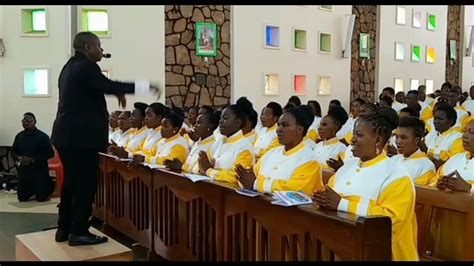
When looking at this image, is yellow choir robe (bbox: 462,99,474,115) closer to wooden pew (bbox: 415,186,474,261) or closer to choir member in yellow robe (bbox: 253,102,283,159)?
Result: choir member in yellow robe (bbox: 253,102,283,159)

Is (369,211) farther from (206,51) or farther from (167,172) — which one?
(206,51)

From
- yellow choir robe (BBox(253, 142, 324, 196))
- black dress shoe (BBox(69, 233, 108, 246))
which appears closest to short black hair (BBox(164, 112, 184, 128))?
black dress shoe (BBox(69, 233, 108, 246))

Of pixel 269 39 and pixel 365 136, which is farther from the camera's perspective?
pixel 269 39

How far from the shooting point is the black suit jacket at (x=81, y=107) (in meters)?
2.97

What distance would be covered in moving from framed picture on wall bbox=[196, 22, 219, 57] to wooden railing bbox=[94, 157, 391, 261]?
3.84 metres

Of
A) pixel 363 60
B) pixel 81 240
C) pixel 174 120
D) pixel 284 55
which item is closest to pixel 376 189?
pixel 81 240

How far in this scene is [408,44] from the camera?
12.3 m

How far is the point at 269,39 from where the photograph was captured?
9.37 metres

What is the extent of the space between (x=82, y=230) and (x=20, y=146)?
167 inches

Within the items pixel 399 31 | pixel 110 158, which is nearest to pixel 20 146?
pixel 110 158

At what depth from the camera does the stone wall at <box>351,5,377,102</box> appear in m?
11.0

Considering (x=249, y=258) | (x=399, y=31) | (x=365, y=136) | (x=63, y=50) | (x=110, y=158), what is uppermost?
(x=399, y=31)

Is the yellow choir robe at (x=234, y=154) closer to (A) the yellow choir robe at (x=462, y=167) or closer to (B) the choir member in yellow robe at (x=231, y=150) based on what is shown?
(B) the choir member in yellow robe at (x=231, y=150)

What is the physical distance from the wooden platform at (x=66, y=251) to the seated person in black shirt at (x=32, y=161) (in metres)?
3.48
